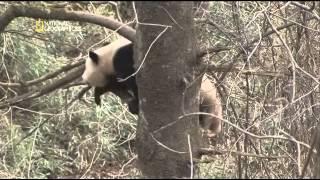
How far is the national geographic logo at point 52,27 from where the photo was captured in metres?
4.63

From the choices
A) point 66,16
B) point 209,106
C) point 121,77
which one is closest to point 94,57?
point 121,77

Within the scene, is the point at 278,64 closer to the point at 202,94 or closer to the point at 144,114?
the point at 202,94

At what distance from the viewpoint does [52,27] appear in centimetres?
495

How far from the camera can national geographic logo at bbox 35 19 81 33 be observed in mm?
4629

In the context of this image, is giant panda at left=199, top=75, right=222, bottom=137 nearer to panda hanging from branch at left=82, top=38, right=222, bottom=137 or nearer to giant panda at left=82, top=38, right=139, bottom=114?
panda hanging from branch at left=82, top=38, right=222, bottom=137

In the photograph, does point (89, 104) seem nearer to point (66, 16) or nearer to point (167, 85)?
point (66, 16)

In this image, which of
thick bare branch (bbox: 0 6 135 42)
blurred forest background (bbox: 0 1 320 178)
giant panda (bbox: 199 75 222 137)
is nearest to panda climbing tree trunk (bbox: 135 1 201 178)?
thick bare branch (bbox: 0 6 135 42)

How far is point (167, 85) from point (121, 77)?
105cm

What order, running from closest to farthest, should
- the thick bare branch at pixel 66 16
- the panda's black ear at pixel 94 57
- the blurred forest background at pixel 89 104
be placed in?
1. the thick bare branch at pixel 66 16
2. the panda's black ear at pixel 94 57
3. the blurred forest background at pixel 89 104

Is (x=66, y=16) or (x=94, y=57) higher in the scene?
(x=66, y=16)

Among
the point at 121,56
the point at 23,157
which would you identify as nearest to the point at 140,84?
the point at 121,56

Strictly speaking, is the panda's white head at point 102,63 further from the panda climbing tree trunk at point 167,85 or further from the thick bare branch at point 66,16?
the panda climbing tree trunk at point 167,85

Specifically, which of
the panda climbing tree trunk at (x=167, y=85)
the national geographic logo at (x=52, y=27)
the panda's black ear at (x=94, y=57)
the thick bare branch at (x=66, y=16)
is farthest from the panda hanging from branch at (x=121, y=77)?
the national geographic logo at (x=52, y=27)

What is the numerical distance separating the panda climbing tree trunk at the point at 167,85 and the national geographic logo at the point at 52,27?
2.48 meters
